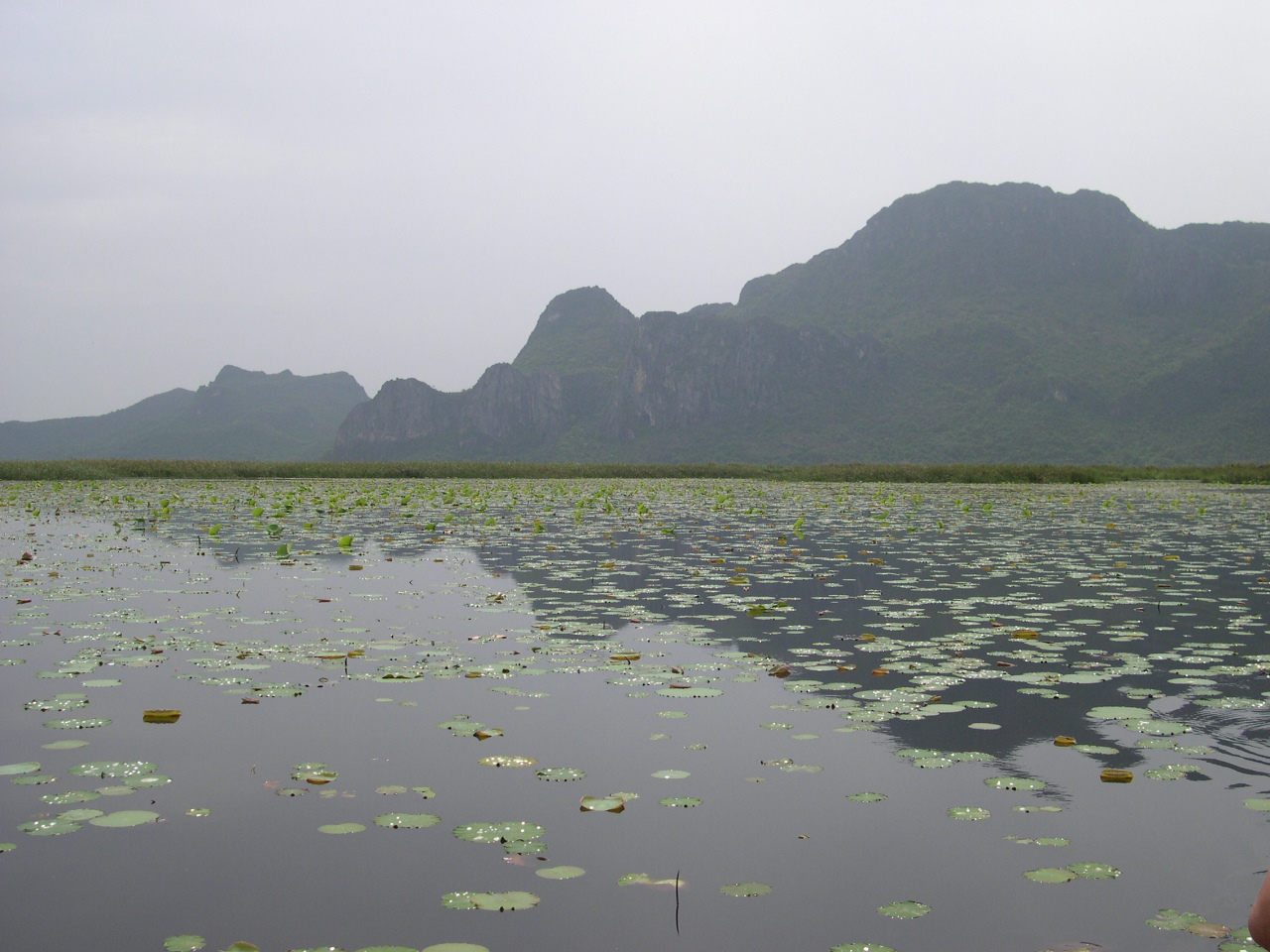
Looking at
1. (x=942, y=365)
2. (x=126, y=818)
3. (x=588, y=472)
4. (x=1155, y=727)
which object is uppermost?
(x=942, y=365)

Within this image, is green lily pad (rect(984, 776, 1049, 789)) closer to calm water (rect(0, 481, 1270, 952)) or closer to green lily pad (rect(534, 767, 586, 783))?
calm water (rect(0, 481, 1270, 952))

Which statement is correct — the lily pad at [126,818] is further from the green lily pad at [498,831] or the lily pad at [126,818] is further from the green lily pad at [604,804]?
the green lily pad at [604,804]

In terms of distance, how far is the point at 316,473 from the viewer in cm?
5619

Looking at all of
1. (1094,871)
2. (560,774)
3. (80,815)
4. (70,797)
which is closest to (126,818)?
(80,815)

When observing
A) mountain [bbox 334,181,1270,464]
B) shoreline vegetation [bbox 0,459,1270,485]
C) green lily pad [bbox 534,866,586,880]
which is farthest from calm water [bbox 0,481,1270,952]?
mountain [bbox 334,181,1270,464]

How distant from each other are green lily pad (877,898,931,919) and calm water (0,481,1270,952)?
0.03 meters

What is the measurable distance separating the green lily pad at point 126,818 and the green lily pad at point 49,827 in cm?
8

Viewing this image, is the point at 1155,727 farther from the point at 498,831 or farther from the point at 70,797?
the point at 70,797

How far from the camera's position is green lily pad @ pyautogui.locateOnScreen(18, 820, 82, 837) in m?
3.73

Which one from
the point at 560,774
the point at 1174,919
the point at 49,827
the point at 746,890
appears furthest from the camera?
the point at 560,774

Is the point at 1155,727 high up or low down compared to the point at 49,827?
down

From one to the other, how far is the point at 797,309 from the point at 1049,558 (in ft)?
557

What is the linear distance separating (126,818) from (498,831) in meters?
1.62

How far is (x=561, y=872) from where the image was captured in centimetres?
343
